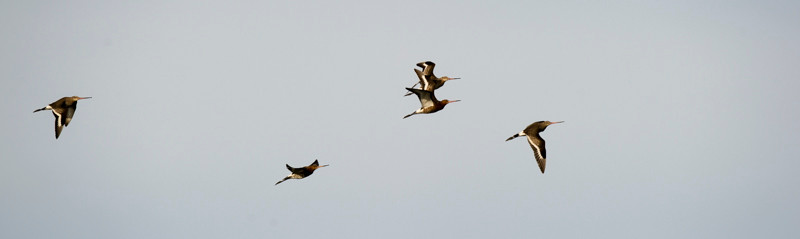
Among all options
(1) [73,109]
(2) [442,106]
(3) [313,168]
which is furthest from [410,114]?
(1) [73,109]

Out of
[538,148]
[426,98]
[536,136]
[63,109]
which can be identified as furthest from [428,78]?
[63,109]

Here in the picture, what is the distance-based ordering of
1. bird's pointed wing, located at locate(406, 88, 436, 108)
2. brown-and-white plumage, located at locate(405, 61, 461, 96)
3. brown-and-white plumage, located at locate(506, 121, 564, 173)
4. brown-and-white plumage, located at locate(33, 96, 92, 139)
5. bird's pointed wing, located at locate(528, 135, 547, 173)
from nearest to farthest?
bird's pointed wing, located at locate(528, 135, 547, 173) → brown-and-white plumage, located at locate(506, 121, 564, 173) → bird's pointed wing, located at locate(406, 88, 436, 108) → brown-and-white plumage, located at locate(33, 96, 92, 139) → brown-and-white plumage, located at locate(405, 61, 461, 96)

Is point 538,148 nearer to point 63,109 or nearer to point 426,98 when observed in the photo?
point 426,98

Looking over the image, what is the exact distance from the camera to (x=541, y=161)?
1366 inches

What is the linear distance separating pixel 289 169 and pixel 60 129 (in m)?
8.05

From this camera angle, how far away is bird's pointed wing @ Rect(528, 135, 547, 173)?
34.8m

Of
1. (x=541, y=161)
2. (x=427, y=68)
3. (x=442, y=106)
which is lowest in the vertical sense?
(x=541, y=161)

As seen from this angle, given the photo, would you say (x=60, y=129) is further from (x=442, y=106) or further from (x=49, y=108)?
(x=442, y=106)

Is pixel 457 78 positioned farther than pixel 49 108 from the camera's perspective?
Yes

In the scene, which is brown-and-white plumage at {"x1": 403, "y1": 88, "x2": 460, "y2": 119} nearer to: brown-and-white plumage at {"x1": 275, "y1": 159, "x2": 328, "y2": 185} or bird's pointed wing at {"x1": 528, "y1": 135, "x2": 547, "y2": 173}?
bird's pointed wing at {"x1": 528, "y1": 135, "x2": 547, "y2": 173}

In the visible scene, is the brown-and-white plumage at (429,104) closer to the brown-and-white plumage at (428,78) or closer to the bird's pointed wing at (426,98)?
the bird's pointed wing at (426,98)

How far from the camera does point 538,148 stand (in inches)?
1380

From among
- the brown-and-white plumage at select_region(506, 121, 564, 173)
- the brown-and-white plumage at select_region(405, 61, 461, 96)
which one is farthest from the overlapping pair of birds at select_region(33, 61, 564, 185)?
the brown-and-white plumage at select_region(405, 61, 461, 96)

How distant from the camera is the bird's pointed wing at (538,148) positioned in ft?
114
